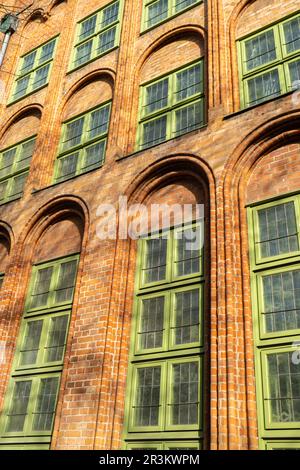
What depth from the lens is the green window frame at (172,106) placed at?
10430 mm

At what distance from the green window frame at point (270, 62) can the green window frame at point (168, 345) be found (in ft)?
10.6

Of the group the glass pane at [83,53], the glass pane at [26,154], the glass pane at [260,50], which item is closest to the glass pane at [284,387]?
the glass pane at [260,50]

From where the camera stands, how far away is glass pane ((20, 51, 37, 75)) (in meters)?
16.6

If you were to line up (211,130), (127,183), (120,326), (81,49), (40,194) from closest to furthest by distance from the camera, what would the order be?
(120,326) < (211,130) < (127,183) < (40,194) < (81,49)

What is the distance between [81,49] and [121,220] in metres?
7.73

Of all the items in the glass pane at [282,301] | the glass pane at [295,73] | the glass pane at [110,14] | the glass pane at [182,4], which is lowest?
the glass pane at [282,301]

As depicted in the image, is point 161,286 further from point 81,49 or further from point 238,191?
point 81,49

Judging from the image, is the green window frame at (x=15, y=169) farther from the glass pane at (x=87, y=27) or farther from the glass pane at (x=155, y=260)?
the glass pane at (x=155, y=260)

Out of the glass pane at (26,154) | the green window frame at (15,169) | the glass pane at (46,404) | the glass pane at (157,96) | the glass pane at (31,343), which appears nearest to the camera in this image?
the glass pane at (46,404)

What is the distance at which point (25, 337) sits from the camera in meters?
10.2

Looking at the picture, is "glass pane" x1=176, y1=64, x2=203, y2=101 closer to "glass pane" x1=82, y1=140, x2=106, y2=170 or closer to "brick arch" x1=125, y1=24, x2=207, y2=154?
"brick arch" x1=125, y1=24, x2=207, y2=154

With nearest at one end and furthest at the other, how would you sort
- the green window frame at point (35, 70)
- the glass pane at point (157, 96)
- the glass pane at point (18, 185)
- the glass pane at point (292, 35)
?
1. the glass pane at point (292, 35)
2. the glass pane at point (157, 96)
3. the glass pane at point (18, 185)
4. the green window frame at point (35, 70)

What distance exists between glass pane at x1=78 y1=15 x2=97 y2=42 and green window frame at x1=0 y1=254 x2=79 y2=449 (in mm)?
8172

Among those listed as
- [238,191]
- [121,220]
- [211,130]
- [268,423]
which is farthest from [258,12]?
[268,423]
